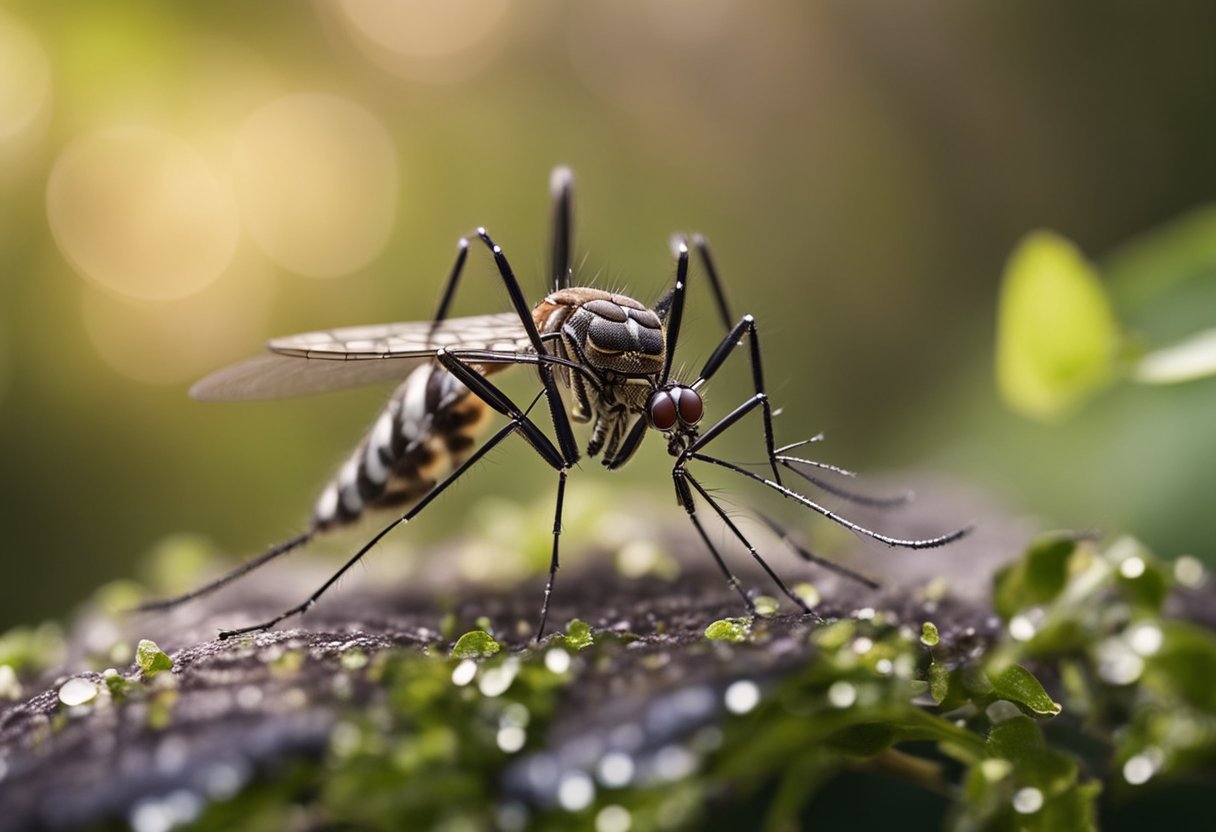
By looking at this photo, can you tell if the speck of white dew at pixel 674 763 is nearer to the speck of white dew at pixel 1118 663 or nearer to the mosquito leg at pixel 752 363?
the speck of white dew at pixel 1118 663

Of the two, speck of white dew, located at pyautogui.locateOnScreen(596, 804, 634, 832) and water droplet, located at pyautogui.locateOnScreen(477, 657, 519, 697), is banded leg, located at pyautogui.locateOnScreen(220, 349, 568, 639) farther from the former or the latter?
speck of white dew, located at pyautogui.locateOnScreen(596, 804, 634, 832)

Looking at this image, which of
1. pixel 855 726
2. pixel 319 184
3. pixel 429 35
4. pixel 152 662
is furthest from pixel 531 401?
pixel 429 35

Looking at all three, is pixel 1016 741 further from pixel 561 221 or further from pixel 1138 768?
pixel 561 221

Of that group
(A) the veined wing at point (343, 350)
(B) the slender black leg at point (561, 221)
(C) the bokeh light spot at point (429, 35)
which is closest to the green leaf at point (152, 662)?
(A) the veined wing at point (343, 350)

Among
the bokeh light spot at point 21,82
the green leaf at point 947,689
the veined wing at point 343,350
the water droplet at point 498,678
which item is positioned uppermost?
the bokeh light spot at point 21,82

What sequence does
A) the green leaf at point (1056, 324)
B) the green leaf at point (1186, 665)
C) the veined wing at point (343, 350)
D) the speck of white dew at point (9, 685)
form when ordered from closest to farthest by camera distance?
1. the green leaf at point (1186, 665)
2. the speck of white dew at point (9, 685)
3. the veined wing at point (343, 350)
4. the green leaf at point (1056, 324)

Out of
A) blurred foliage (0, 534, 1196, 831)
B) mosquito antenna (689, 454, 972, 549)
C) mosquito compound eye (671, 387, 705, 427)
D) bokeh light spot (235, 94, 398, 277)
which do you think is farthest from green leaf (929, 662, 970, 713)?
bokeh light spot (235, 94, 398, 277)
